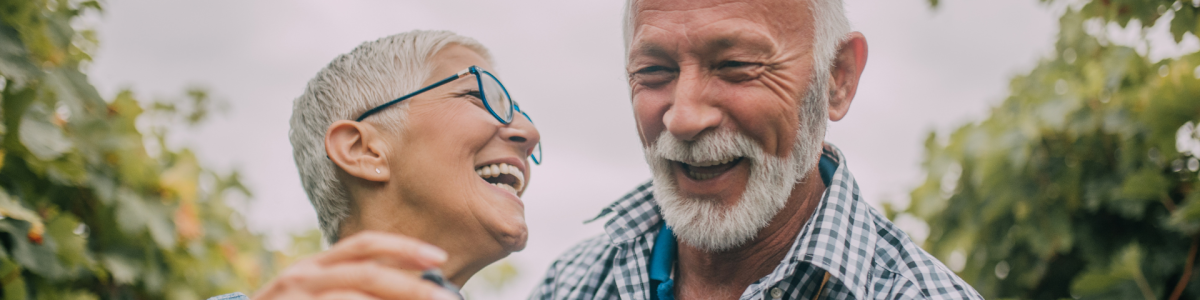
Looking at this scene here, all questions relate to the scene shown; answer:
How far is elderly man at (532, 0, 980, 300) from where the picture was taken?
2.05m

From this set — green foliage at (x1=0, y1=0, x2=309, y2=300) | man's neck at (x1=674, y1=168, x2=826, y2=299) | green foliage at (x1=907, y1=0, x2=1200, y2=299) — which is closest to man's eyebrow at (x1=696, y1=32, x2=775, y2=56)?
man's neck at (x1=674, y1=168, x2=826, y2=299)

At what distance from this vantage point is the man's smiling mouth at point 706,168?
7.11 ft

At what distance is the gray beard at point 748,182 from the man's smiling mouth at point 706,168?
0.13 feet

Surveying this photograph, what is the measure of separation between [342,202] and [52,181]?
1.36 meters

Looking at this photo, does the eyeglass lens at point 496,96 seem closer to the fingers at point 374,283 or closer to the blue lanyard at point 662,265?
the blue lanyard at point 662,265

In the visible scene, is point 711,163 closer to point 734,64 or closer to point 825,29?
point 734,64

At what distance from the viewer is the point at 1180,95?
2.62 m

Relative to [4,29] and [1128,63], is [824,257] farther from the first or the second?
[4,29]

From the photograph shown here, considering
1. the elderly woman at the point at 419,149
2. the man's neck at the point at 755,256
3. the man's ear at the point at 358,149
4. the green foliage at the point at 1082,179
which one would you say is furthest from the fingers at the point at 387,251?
the green foliage at the point at 1082,179

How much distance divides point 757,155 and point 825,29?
0.44m

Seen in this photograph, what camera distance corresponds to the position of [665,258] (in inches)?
101

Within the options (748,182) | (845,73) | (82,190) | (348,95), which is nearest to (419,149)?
(348,95)

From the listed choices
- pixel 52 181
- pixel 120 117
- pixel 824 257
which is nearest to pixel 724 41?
pixel 824 257

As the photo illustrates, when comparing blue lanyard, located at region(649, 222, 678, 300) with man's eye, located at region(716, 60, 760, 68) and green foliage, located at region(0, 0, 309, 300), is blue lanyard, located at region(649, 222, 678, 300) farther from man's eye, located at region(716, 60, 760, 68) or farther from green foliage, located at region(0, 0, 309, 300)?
green foliage, located at region(0, 0, 309, 300)
